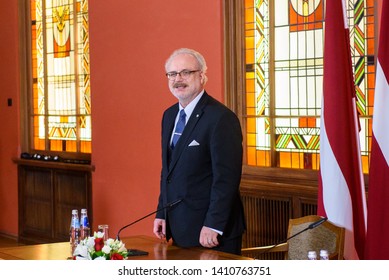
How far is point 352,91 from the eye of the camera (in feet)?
14.2

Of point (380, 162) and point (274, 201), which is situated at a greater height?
point (380, 162)

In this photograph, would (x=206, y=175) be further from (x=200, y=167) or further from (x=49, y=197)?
(x=49, y=197)

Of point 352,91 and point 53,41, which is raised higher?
point 53,41

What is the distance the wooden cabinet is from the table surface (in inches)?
157

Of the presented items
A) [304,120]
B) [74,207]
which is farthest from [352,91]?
[74,207]

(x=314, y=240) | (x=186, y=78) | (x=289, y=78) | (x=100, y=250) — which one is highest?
(x=289, y=78)

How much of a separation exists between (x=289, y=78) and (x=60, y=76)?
3384mm

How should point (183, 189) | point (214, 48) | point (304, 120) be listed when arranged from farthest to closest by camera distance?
1. point (214, 48)
2. point (304, 120)
3. point (183, 189)

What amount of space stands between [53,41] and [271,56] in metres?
3.39

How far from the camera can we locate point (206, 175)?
4.03 meters

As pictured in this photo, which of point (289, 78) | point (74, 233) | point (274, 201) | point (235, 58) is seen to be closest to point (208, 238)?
point (74, 233)

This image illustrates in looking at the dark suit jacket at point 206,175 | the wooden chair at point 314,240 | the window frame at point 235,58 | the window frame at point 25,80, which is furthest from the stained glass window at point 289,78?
the window frame at point 25,80

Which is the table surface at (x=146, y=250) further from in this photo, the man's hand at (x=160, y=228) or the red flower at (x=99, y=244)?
the red flower at (x=99, y=244)
